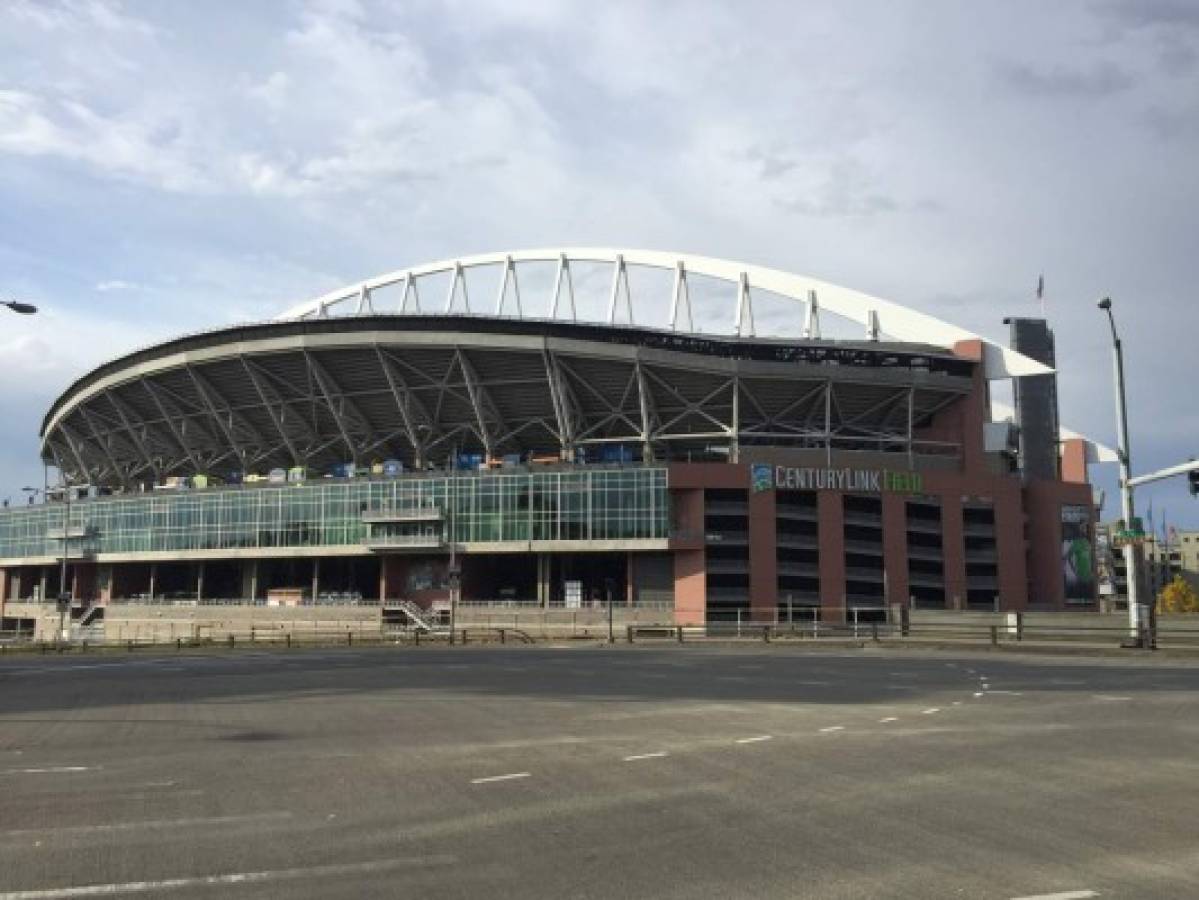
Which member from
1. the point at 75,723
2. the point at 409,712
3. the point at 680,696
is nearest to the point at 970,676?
the point at 680,696

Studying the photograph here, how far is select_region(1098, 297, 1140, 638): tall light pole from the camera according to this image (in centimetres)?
3266

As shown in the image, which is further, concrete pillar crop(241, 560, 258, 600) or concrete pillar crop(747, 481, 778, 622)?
concrete pillar crop(241, 560, 258, 600)

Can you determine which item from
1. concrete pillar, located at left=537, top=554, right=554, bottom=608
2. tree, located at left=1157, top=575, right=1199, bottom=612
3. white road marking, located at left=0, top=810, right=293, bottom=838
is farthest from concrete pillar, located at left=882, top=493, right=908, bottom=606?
white road marking, located at left=0, top=810, right=293, bottom=838

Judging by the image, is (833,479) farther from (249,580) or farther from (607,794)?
(607,794)

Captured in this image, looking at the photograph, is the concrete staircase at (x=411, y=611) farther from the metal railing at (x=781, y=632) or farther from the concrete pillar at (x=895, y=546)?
the concrete pillar at (x=895, y=546)

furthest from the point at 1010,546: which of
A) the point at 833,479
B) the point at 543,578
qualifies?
the point at 543,578

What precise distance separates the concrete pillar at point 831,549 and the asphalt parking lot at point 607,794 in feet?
197

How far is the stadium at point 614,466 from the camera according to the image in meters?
81.0

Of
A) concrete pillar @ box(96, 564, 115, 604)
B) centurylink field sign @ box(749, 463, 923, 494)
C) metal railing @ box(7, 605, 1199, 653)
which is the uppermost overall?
centurylink field sign @ box(749, 463, 923, 494)

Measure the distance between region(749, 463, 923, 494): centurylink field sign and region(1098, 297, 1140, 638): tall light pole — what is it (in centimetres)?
4602

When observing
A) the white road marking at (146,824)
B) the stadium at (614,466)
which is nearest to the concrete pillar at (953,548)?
the stadium at (614,466)

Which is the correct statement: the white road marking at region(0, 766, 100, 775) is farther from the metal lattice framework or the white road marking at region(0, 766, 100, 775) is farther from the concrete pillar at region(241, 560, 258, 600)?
the concrete pillar at region(241, 560, 258, 600)

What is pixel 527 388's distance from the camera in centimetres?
8781

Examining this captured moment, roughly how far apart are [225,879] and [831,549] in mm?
77213
